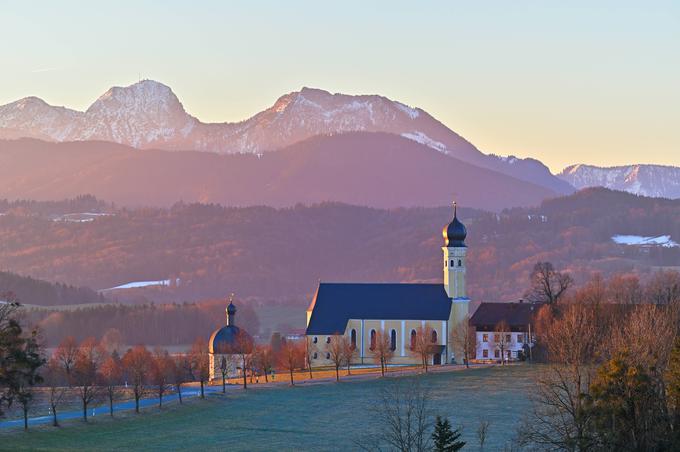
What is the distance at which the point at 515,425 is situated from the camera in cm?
9425

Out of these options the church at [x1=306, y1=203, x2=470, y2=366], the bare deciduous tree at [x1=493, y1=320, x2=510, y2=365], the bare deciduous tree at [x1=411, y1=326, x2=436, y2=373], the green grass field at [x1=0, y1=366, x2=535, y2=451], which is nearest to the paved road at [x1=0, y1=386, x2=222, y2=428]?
the green grass field at [x1=0, y1=366, x2=535, y2=451]

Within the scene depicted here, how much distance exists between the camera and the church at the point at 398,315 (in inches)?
5566

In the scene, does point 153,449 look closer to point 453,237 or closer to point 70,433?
point 70,433

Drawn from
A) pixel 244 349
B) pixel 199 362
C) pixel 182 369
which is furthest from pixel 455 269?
pixel 182 369

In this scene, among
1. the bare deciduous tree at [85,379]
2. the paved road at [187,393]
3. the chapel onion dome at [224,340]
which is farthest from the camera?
the chapel onion dome at [224,340]

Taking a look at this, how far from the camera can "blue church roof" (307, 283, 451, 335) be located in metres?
143

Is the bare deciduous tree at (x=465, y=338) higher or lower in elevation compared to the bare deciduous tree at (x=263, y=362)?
higher

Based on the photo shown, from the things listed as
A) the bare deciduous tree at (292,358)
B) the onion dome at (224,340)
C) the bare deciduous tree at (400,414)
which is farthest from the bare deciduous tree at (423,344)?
the onion dome at (224,340)

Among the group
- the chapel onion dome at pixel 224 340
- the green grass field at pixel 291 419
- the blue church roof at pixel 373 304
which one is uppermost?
the blue church roof at pixel 373 304

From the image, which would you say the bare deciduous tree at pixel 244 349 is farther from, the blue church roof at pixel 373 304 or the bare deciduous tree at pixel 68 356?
the bare deciduous tree at pixel 68 356

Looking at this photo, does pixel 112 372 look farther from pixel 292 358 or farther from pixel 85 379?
pixel 85 379

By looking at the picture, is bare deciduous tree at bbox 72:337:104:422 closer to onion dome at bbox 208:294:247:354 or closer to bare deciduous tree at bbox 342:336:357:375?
onion dome at bbox 208:294:247:354

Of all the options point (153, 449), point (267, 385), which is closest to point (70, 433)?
point (153, 449)

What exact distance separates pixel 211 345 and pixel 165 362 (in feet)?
25.2
